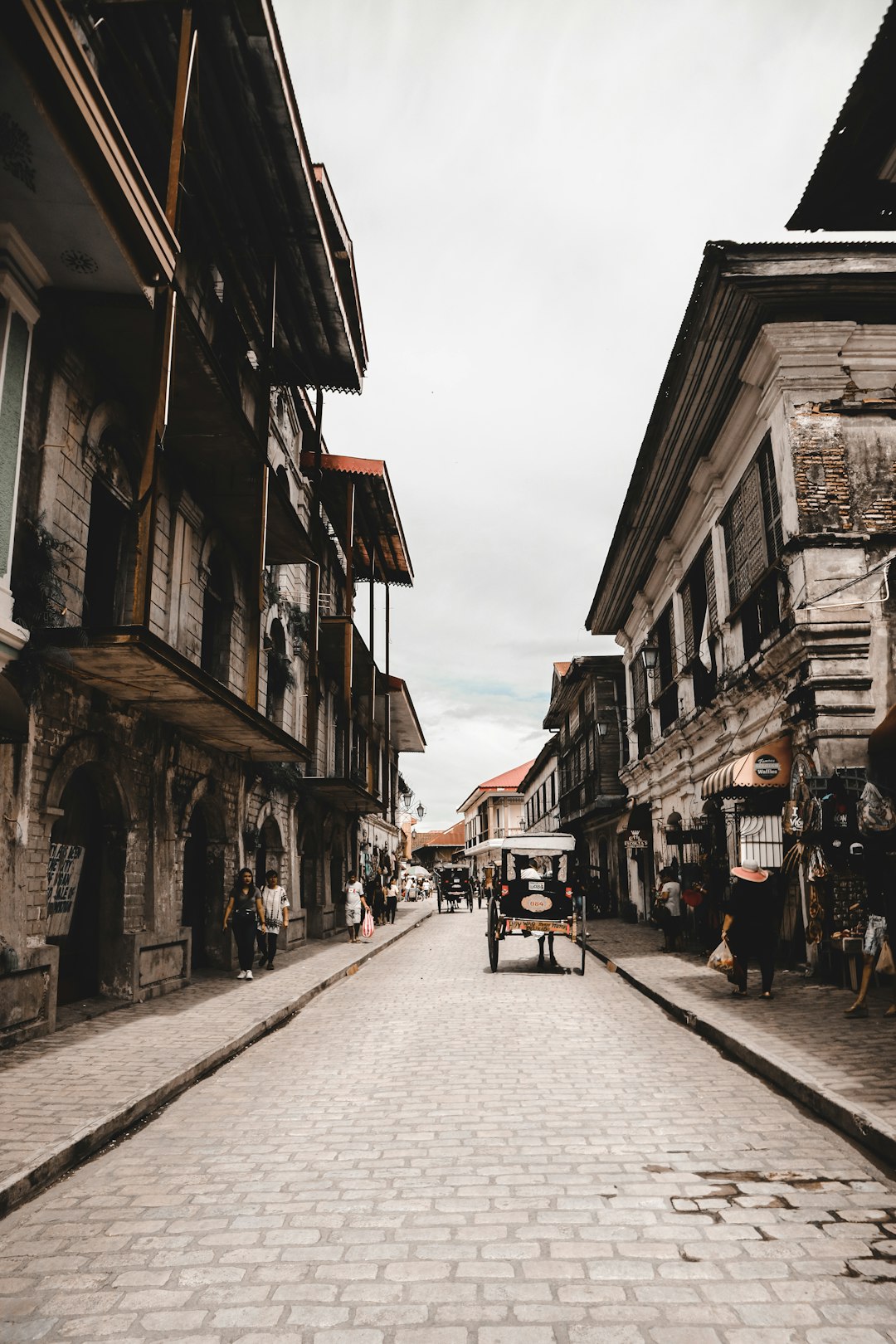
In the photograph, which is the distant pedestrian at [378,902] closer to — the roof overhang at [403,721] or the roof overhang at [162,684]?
the roof overhang at [403,721]

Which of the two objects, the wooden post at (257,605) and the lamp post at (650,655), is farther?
the lamp post at (650,655)

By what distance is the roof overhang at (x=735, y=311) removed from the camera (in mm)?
11719

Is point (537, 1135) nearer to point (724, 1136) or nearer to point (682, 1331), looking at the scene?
point (724, 1136)

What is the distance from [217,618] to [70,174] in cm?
846

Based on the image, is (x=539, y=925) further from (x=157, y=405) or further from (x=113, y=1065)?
(x=157, y=405)

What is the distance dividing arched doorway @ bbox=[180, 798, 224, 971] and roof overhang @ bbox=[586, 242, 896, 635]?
31.2 ft

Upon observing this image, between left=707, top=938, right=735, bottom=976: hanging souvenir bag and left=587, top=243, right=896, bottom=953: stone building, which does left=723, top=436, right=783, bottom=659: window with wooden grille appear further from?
left=707, top=938, right=735, bottom=976: hanging souvenir bag

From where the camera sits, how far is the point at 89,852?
413 inches

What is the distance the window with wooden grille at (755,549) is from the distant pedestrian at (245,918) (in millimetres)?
7860

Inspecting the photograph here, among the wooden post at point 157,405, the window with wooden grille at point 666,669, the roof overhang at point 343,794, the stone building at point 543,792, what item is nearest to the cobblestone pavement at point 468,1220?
the wooden post at point 157,405

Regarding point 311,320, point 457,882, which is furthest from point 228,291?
point 457,882

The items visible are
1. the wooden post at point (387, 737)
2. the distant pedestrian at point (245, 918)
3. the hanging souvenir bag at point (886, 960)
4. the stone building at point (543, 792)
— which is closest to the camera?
the hanging souvenir bag at point (886, 960)

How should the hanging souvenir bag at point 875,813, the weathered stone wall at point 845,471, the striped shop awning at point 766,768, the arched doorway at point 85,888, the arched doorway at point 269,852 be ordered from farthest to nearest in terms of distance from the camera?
1. the arched doorway at point 269,852
2. the striped shop awning at point 766,768
3. the weathered stone wall at point 845,471
4. the arched doorway at point 85,888
5. the hanging souvenir bag at point 875,813

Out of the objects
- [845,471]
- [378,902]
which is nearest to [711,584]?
[845,471]
